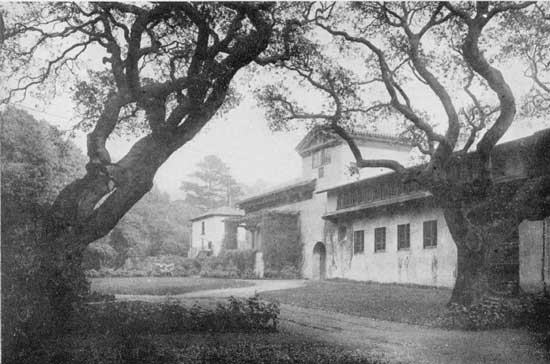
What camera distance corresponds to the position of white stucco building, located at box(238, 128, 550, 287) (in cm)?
1614

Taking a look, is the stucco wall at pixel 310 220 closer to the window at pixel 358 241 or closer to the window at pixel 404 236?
the window at pixel 358 241

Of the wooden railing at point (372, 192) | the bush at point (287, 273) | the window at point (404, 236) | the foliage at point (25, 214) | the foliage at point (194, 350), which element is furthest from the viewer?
the bush at point (287, 273)

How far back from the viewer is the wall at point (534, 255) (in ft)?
35.4

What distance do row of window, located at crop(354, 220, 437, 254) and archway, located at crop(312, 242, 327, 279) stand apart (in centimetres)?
155

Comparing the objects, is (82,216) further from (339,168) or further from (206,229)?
(339,168)

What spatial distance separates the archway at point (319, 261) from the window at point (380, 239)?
3.84 m

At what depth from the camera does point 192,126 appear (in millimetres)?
7793

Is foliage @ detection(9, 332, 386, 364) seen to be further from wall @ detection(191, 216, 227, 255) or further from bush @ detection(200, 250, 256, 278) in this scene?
bush @ detection(200, 250, 256, 278)

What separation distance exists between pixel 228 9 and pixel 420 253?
1281 centimetres

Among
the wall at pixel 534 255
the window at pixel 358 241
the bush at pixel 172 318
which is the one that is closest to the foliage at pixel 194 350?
the bush at pixel 172 318

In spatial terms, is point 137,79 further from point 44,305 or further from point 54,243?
point 44,305

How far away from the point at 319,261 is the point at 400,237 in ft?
18.7

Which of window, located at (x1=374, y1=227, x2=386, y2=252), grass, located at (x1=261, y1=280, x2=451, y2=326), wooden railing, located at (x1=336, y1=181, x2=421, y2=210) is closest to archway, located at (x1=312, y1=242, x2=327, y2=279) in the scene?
wooden railing, located at (x1=336, y1=181, x2=421, y2=210)

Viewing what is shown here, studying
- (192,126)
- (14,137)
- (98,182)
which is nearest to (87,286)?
(98,182)
